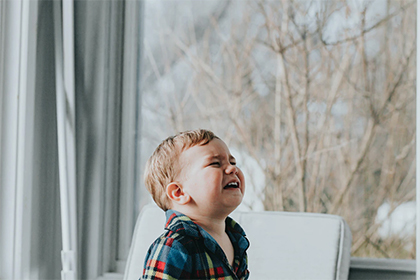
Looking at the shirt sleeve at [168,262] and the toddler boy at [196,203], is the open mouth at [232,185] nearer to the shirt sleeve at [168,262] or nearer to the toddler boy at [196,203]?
the toddler boy at [196,203]

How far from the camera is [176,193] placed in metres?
1.01

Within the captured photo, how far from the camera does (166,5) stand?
1.82 metres

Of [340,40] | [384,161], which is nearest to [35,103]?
[340,40]

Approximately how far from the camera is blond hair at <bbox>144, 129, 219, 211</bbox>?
101cm

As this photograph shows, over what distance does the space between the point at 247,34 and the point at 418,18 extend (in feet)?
1.98

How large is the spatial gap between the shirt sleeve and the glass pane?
0.85 metres

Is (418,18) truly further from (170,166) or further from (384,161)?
(170,166)

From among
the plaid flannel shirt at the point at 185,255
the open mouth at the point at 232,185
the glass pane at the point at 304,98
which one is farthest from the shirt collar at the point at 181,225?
the glass pane at the point at 304,98

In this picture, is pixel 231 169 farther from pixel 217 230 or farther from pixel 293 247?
pixel 293 247

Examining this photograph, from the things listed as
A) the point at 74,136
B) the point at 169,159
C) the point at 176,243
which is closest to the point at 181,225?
the point at 176,243

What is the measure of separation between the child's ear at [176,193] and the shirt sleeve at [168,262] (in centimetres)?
11

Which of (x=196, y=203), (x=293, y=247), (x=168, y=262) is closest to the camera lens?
(x=168, y=262)

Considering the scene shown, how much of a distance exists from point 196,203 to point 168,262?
0.51 ft

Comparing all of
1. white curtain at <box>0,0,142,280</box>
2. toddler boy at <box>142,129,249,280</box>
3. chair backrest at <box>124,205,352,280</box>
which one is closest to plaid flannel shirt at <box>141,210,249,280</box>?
toddler boy at <box>142,129,249,280</box>
